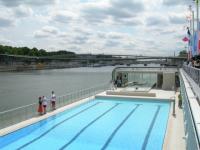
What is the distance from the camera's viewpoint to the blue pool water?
16.3m

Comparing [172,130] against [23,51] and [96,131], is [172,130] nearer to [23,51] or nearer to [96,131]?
[96,131]

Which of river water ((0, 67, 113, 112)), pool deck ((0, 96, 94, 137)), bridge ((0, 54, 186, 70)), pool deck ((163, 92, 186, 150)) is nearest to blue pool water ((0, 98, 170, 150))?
pool deck ((0, 96, 94, 137))

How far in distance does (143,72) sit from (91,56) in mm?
103503

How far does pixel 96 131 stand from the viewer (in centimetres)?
1938

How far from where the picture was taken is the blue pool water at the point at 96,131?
1634 cm

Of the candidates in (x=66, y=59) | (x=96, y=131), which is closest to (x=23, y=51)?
(x=66, y=59)

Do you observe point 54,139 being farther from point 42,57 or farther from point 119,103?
point 42,57

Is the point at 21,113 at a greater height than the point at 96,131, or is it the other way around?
the point at 21,113

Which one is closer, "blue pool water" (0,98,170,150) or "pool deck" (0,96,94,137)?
"blue pool water" (0,98,170,150)

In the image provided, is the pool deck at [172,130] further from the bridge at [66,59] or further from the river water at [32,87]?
the bridge at [66,59]

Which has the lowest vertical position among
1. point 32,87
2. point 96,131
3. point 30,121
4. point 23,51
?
point 32,87

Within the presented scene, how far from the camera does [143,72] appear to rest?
4684 centimetres

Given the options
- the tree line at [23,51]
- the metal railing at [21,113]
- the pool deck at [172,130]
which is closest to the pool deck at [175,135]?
the pool deck at [172,130]

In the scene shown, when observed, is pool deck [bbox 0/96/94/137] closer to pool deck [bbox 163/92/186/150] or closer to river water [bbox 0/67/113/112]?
pool deck [bbox 163/92/186/150]
